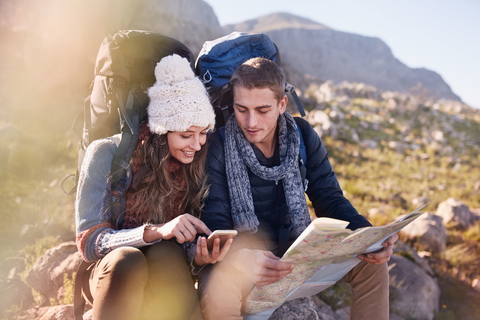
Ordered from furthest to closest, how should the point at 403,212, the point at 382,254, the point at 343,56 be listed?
the point at 343,56, the point at 403,212, the point at 382,254

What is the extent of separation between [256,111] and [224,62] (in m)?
0.53

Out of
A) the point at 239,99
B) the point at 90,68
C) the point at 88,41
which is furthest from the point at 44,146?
the point at 239,99

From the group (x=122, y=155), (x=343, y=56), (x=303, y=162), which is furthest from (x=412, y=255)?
(x=343, y=56)

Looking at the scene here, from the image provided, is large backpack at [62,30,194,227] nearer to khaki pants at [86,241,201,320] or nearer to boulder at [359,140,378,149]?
khaki pants at [86,241,201,320]

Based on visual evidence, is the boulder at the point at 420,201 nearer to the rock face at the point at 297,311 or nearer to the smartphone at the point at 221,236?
the rock face at the point at 297,311

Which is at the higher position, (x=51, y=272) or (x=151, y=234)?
(x=151, y=234)

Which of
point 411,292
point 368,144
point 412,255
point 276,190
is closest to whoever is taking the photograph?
point 276,190

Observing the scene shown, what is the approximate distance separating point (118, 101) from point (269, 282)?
1.38 metres

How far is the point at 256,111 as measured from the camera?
6.67 feet

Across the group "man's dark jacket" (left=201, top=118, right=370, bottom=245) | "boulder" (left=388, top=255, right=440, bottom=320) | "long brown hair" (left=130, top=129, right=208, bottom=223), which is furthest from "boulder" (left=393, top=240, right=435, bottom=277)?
"long brown hair" (left=130, top=129, right=208, bottom=223)

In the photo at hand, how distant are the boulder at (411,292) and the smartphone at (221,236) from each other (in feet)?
8.09

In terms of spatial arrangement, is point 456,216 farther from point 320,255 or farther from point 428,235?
point 320,255

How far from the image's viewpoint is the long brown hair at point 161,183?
1774 millimetres

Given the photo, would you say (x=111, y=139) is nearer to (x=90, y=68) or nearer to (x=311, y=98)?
(x=90, y=68)
